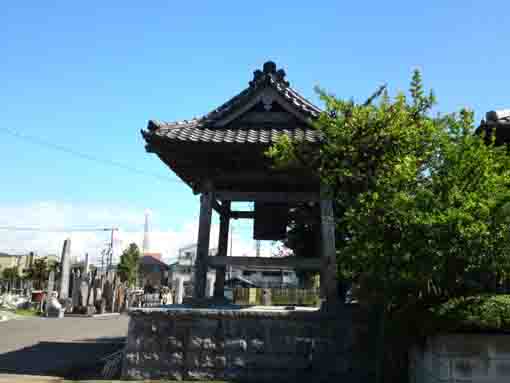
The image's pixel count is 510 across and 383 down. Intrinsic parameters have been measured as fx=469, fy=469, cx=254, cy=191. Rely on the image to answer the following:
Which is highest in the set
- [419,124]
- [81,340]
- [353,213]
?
[419,124]

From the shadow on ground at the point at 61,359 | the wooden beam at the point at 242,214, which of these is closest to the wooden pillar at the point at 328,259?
the wooden beam at the point at 242,214

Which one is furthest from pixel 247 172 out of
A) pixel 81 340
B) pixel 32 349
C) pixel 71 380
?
pixel 81 340

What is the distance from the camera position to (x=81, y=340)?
14406 millimetres

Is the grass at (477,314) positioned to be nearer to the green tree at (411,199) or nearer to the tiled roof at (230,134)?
the green tree at (411,199)

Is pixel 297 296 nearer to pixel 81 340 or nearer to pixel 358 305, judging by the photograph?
pixel 81 340

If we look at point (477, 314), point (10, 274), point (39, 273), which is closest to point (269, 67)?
point (477, 314)

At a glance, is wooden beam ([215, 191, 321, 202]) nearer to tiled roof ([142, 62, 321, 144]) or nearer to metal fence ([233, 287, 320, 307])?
tiled roof ([142, 62, 321, 144])

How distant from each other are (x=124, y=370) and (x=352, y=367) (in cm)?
387

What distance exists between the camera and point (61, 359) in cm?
1046

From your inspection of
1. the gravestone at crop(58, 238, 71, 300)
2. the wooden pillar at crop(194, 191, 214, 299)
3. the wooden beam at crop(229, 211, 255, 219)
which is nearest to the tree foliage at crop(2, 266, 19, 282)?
the gravestone at crop(58, 238, 71, 300)

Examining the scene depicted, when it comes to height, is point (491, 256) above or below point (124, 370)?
above

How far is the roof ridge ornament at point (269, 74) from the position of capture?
9.52m

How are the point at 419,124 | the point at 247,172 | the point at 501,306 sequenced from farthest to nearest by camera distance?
the point at 247,172 < the point at 419,124 < the point at 501,306

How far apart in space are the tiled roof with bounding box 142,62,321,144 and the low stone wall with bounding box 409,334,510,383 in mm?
4069
